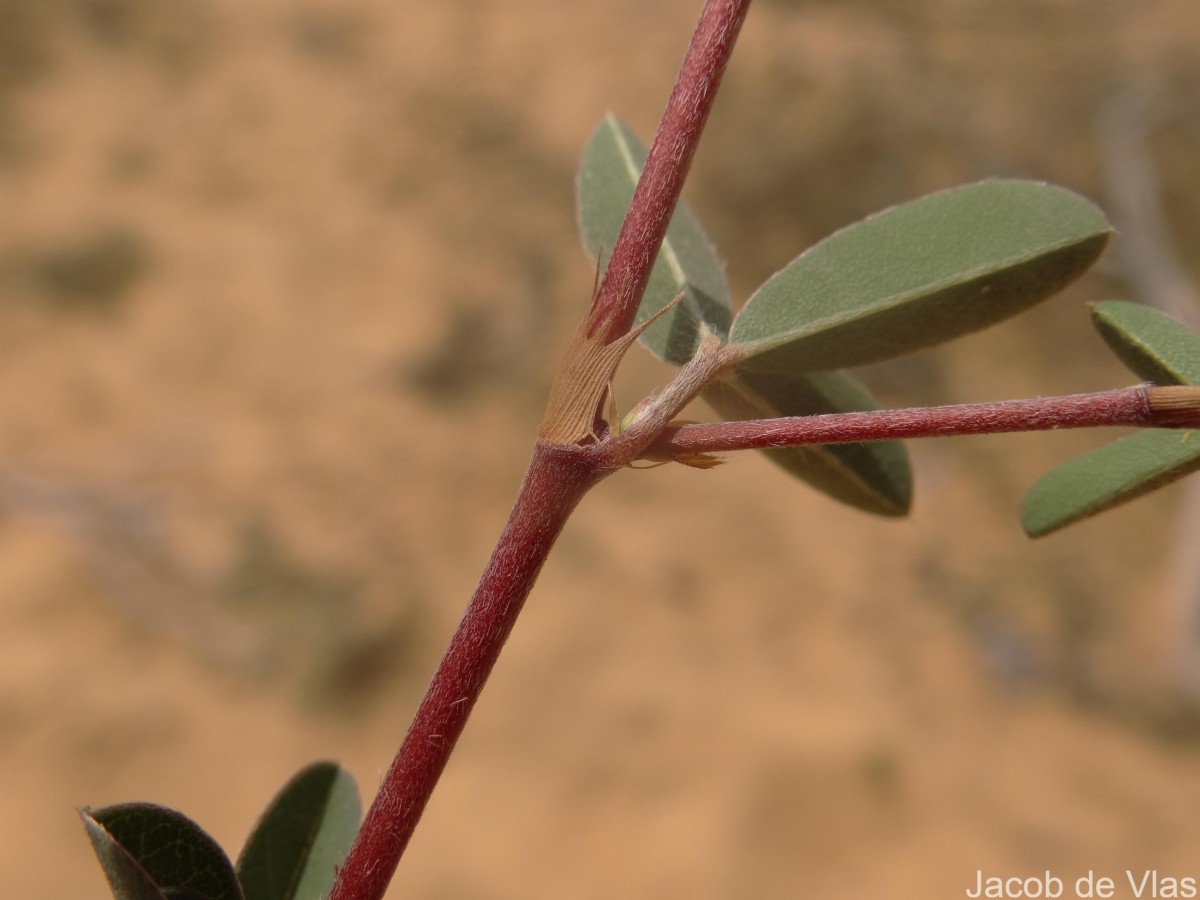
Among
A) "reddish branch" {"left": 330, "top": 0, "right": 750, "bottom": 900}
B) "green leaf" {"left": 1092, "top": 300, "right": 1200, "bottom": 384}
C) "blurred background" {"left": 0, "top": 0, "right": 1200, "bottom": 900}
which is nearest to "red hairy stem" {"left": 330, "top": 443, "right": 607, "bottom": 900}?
"reddish branch" {"left": 330, "top": 0, "right": 750, "bottom": 900}

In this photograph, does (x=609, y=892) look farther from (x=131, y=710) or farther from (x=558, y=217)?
(x=558, y=217)

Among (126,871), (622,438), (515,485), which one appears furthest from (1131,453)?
(515,485)

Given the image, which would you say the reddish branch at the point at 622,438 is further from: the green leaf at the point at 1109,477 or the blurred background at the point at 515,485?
the blurred background at the point at 515,485

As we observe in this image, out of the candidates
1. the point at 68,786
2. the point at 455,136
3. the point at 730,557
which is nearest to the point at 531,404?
the point at 730,557

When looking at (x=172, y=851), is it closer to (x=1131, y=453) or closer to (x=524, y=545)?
(x=524, y=545)

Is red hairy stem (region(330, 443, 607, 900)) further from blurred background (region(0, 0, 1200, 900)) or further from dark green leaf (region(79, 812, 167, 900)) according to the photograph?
blurred background (region(0, 0, 1200, 900))

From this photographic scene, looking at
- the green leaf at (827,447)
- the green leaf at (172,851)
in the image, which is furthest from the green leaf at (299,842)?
the green leaf at (827,447)
